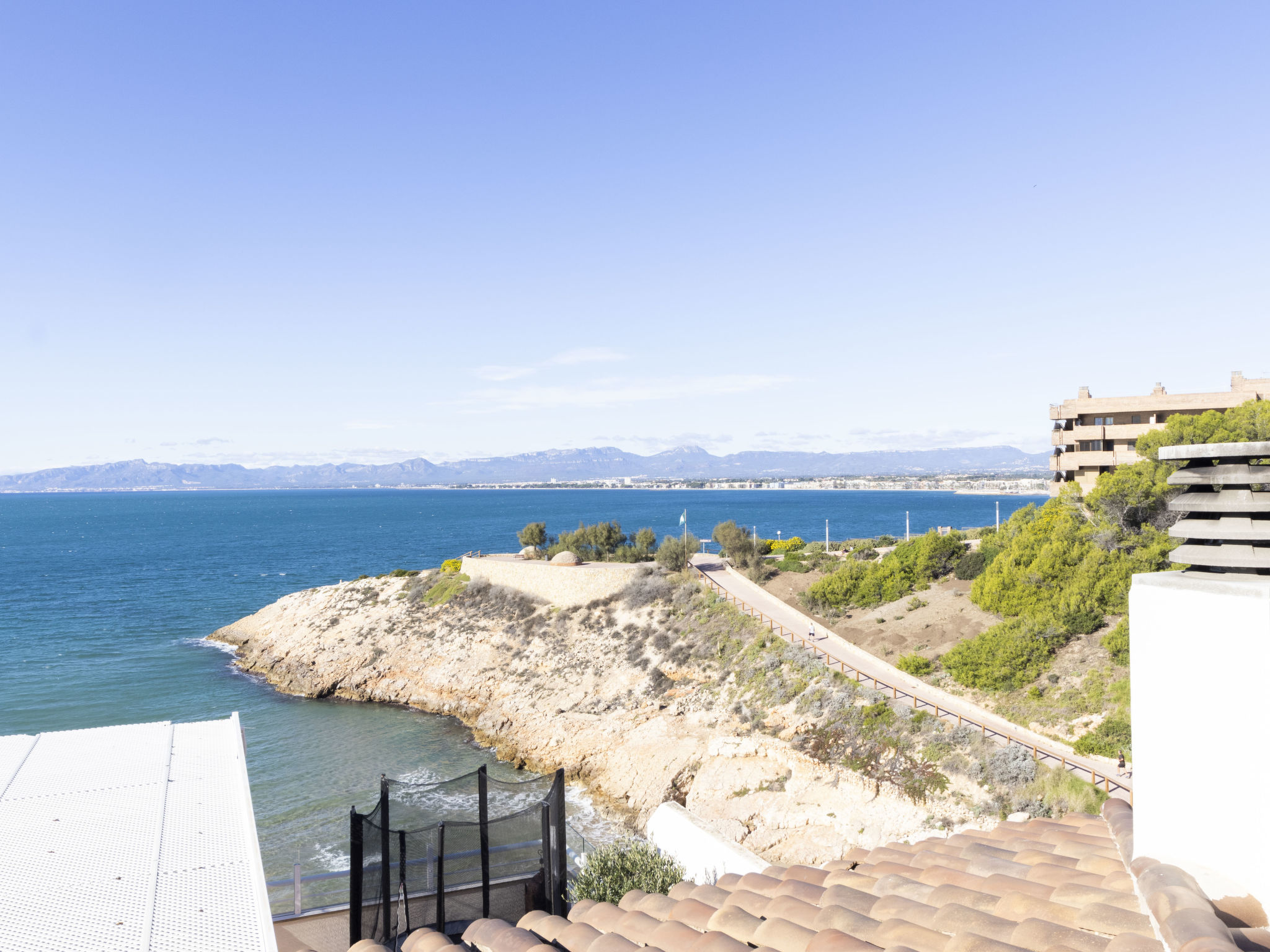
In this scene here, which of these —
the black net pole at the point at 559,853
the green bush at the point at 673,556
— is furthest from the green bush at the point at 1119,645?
the green bush at the point at 673,556

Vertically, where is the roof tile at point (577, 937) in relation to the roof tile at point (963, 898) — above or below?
below

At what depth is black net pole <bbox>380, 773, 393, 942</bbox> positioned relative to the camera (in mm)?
10039

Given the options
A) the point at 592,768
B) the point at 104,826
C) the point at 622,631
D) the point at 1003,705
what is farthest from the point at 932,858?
the point at 622,631

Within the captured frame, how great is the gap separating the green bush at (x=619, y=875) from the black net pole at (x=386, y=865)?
3579 millimetres

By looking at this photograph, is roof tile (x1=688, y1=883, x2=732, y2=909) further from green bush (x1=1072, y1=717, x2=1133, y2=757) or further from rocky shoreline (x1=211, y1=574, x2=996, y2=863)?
green bush (x1=1072, y1=717, x2=1133, y2=757)

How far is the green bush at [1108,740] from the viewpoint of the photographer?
19375mm

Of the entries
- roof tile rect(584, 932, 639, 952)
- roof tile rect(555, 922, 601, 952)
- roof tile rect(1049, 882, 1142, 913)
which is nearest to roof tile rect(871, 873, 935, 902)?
roof tile rect(1049, 882, 1142, 913)

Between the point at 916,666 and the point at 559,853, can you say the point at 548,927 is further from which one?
the point at 916,666

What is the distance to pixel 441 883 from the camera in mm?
10398

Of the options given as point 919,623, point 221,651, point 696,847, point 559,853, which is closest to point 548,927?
point 559,853

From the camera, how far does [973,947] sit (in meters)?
4.08

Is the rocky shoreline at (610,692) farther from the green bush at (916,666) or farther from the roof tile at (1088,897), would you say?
the roof tile at (1088,897)

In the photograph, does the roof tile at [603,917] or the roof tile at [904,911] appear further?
the roof tile at [603,917]

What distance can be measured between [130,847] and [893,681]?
2290cm
